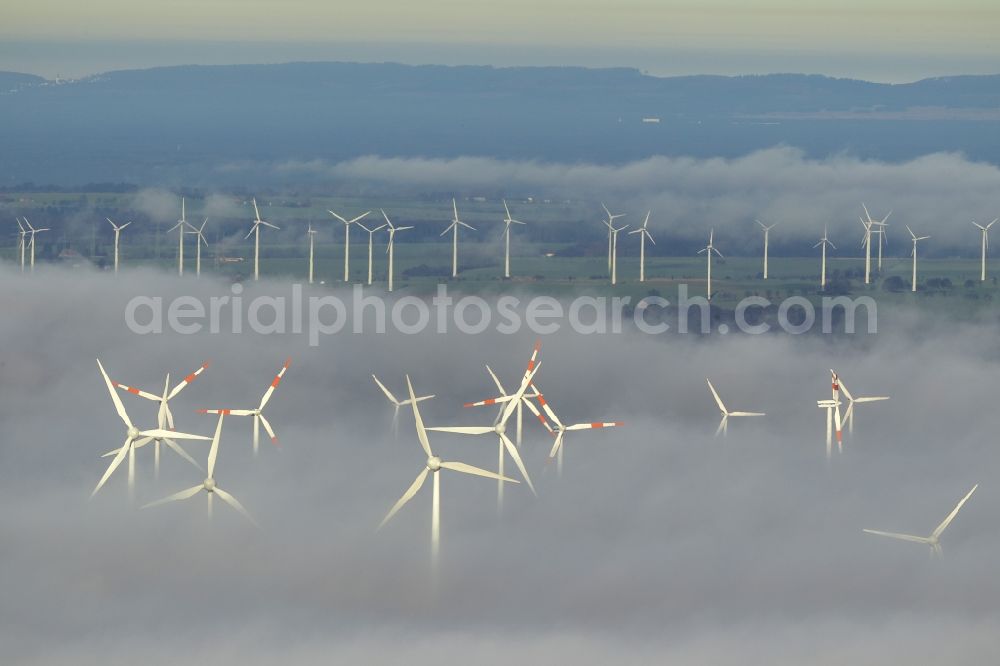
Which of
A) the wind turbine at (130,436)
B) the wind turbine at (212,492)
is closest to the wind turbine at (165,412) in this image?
the wind turbine at (130,436)

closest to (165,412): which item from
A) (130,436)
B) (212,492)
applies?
(212,492)

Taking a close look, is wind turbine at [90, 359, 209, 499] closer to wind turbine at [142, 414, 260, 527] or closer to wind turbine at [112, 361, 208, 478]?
wind turbine at [112, 361, 208, 478]

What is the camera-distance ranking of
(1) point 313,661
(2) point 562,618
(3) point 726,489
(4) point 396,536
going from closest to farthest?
(1) point 313,661
(2) point 562,618
(4) point 396,536
(3) point 726,489

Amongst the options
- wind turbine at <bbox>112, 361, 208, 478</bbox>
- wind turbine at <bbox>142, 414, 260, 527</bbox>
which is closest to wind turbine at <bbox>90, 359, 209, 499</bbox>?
wind turbine at <bbox>112, 361, 208, 478</bbox>

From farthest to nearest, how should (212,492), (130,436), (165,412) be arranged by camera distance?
(165,412), (212,492), (130,436)

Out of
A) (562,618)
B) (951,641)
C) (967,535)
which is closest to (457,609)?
(562,618)

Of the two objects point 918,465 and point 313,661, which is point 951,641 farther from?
point 918,465

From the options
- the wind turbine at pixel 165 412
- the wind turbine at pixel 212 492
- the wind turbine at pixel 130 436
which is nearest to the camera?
the wind turbine at pixel 212 492

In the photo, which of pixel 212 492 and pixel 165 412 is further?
pixel 165 412

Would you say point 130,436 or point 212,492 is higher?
point 130,436

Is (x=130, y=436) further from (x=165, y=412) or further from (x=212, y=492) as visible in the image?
(x=165, y=412)

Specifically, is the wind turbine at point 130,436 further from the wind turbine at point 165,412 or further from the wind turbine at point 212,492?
the wind turbine at point 212,492
